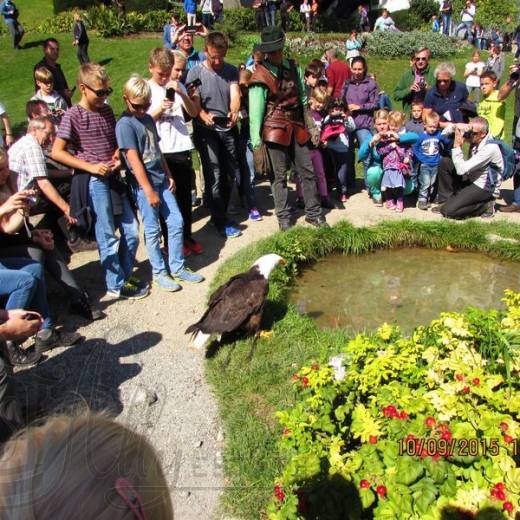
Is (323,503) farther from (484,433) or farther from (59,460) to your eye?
(59,460)

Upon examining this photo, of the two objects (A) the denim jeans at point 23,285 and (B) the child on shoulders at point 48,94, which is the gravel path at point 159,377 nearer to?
(A) the denim jeans at point 23,285

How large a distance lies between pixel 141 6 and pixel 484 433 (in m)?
25.5

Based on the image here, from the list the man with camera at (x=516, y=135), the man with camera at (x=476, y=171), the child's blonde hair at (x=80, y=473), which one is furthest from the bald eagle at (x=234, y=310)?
the man with camera at (x=516, y=135)

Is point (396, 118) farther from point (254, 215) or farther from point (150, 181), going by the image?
point (150, 181)

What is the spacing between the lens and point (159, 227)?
17.7 feet

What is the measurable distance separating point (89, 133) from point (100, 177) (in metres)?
0.42

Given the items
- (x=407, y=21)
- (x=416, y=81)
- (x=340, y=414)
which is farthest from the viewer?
(x=407, y=21)

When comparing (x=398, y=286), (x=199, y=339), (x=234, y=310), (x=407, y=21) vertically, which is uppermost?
(x=407, y=21)

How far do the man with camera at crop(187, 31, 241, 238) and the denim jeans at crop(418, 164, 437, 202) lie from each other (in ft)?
9.01

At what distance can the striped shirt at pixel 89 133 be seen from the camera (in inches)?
190

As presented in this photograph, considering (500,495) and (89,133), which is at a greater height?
(89,133)

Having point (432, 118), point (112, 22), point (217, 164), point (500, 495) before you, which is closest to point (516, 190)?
point (432, 118)

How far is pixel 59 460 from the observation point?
1.21m

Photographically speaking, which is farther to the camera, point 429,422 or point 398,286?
point 398,286
